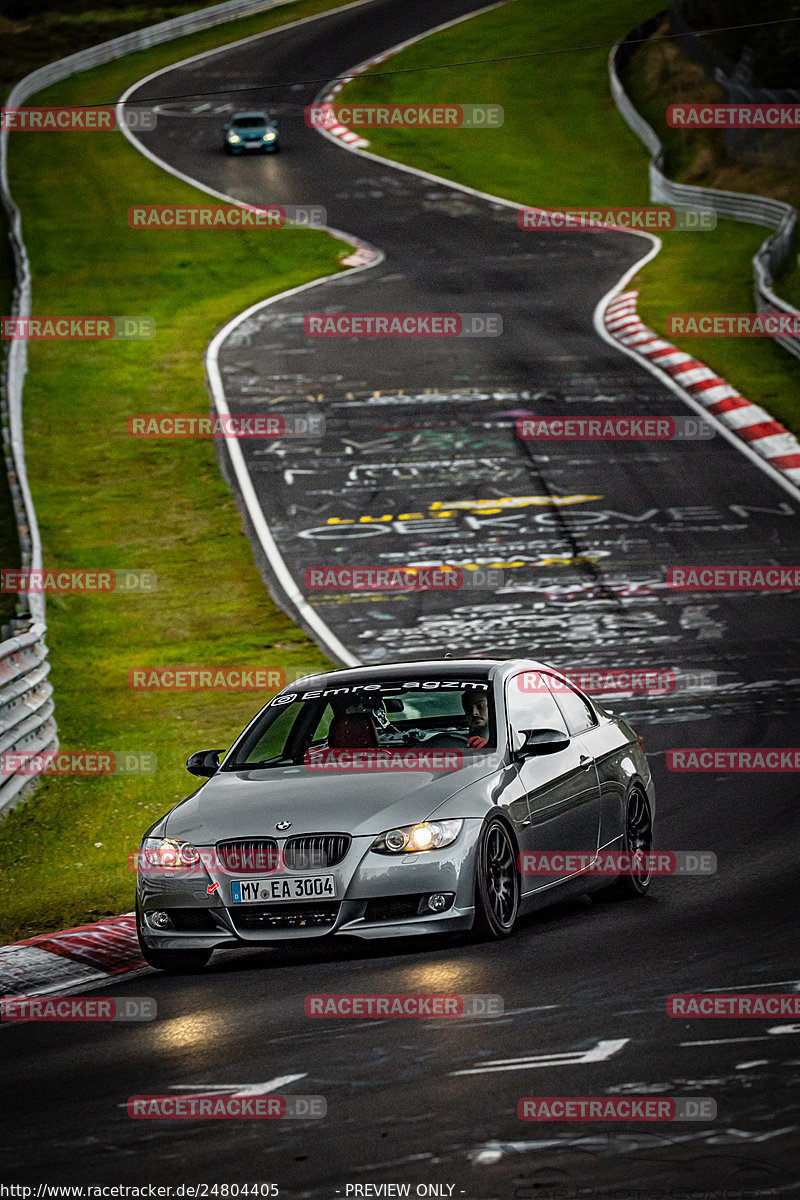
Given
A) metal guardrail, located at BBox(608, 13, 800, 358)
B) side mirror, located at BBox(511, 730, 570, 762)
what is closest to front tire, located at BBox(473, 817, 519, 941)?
side mirror, located at BBox(511, 730, 570, 762)

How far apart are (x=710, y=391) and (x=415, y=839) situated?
20.5 m

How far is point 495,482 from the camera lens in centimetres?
2480

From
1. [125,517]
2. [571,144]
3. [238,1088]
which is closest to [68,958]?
[238,1088]

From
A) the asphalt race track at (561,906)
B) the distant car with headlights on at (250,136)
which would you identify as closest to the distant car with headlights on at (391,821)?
the asphalt race track at (561,906)

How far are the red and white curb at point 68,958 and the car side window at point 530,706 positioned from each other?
233 cm

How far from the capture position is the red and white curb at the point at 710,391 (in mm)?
25062

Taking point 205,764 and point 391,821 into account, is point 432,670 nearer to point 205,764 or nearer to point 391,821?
point 205,764

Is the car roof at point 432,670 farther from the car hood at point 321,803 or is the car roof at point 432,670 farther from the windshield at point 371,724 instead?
the car hood at point 321,803

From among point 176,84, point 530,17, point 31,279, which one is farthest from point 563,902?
point 530,17

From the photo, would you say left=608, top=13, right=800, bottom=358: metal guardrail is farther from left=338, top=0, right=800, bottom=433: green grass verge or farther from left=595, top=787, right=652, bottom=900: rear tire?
left=595, top=787, right=652, bottom=900: rear tire

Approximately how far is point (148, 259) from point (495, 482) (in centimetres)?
1871

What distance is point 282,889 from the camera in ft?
27.9

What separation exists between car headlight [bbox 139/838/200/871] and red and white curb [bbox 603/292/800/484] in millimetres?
16252

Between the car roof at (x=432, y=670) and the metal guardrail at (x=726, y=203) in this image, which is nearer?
the car roof at (x=432, y=670)
